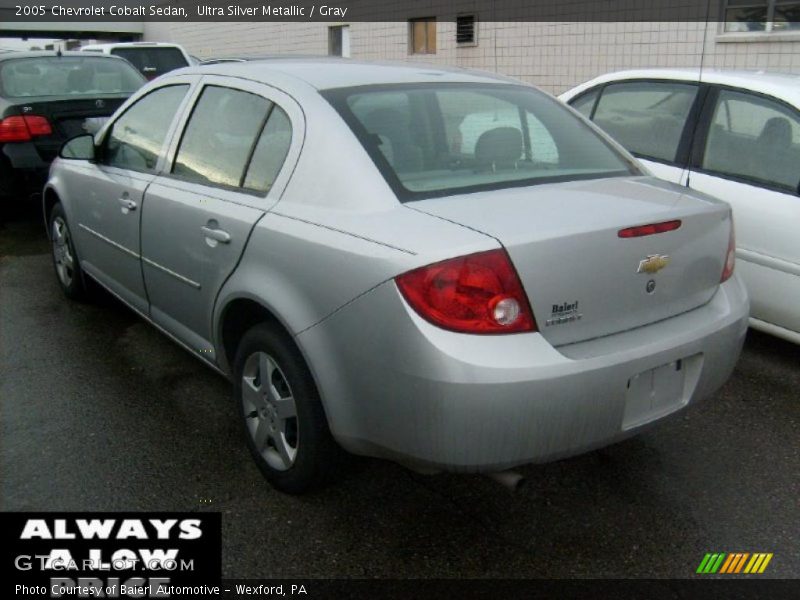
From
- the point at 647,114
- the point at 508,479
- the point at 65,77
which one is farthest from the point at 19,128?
the point at 508,479

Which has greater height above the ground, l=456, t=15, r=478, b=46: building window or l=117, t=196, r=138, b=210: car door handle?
l=456, t=15, r=478, b=46: building window

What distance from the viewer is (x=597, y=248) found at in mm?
2449

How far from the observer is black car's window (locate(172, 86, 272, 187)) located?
3184 millimetres

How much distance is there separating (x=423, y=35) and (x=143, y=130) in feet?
36.1

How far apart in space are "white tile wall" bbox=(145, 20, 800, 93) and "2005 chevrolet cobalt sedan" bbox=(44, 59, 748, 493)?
14.8 ft

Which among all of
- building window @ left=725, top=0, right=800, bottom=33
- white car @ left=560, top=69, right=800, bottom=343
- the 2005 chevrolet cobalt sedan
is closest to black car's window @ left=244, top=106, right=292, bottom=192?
the 2005 chevrolet cobalt sedan

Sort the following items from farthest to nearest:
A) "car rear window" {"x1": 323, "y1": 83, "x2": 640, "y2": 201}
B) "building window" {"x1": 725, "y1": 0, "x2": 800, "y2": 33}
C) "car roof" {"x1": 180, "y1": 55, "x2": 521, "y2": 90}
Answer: "building window" {"x1": 725, "y1": 0, "x2": 800, "y2": 33}
"car roof" {"x1": 180, "y1": 55, "x2": 521, "y2": 90}
"car rear window" {"x1": 323, "y1": 83, "x2": 640, "y2": 201}

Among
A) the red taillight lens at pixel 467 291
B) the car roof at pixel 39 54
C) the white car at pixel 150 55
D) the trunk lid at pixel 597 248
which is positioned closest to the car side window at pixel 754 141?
the trunk lid at pixel 597 248

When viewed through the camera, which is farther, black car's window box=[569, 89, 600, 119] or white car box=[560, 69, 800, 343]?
black car's window box=[569, 89, 600, 119]

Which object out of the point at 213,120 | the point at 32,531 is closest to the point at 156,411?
the point at 32,531

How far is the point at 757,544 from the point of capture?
2.71 metres

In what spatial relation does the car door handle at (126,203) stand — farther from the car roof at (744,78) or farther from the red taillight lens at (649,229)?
the car roof at (744,78)

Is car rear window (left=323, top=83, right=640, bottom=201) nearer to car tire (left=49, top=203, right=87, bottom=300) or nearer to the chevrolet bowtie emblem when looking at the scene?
the chevrolet bowtie emblem

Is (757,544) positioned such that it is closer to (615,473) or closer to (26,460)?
(615,473)
